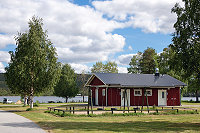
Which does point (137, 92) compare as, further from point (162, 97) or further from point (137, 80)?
point (162, 97)

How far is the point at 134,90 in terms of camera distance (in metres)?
38.7

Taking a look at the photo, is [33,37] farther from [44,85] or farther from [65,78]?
[65,78]

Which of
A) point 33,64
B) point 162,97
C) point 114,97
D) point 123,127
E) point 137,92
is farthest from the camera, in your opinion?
point 162,97

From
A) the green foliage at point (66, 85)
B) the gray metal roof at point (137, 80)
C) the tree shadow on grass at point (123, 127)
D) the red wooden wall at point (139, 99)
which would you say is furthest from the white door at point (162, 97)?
the green foliage at point (66, 85)

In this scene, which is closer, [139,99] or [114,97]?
[114,97]

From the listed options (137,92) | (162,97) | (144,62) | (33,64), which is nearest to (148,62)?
(144,62)

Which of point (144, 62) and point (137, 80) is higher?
point (144, 62)

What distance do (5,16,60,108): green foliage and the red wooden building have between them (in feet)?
27.1

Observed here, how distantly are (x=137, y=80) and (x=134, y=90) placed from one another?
192cm

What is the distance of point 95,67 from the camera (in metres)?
79.6

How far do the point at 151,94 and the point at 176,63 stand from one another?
71.6 feet

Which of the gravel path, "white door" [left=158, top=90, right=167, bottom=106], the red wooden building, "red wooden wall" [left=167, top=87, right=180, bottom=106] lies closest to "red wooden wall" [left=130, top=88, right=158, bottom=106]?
the red wooden building

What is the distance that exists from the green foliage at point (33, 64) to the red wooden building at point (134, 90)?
27.1 feet

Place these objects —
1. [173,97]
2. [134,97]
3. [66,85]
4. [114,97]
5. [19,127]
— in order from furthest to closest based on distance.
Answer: [66,85] → [173,97] → [134,97] → [114,97] → [19,127]
